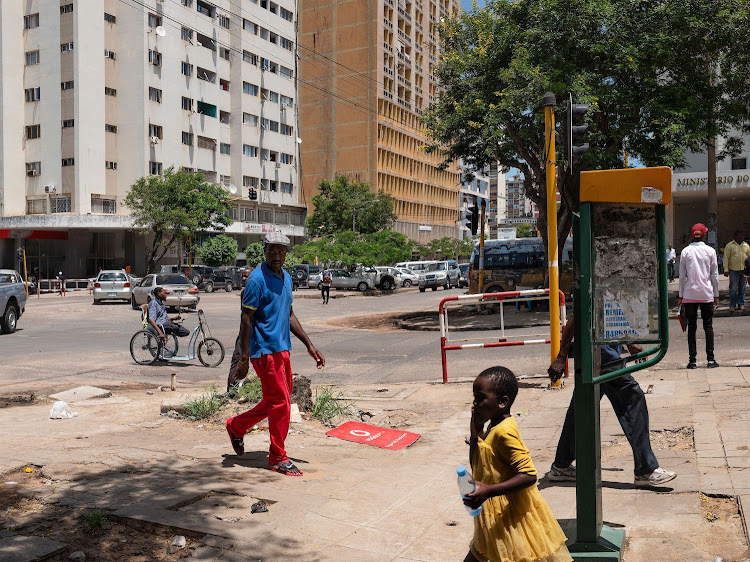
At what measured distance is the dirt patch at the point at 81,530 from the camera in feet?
13.1

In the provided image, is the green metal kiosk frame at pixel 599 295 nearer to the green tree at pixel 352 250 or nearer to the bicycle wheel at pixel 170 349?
the bicycle wheel at pixel 170 349

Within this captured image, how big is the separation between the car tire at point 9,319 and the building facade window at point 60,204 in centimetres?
3246

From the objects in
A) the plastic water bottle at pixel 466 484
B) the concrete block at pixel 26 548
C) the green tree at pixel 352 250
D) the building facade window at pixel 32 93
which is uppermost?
the building facade window at pixel 32 93

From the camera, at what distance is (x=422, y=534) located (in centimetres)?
450

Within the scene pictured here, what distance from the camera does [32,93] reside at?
5091cm

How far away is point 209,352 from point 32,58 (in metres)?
A: 45.6

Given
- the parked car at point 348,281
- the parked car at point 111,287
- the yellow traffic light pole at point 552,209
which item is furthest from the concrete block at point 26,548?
the parked car at point 348,281

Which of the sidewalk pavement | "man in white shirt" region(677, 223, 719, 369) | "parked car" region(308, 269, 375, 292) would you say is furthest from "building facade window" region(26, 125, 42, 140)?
"man in white shirt" region(677, 223, 719, 369)

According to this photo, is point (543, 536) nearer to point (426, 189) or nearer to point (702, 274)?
point (702, 274)

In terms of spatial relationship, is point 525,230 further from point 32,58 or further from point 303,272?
point 32,58

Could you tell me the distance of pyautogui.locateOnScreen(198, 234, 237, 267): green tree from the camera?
50688mm

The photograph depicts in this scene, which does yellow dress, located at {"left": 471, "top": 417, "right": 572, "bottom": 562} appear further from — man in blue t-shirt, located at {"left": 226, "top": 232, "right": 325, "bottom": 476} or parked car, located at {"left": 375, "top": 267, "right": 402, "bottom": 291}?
parked car, located at {"left": 375, "top": 267, "right": 402, "bottom": 291}

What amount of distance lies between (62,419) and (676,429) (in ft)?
19.9

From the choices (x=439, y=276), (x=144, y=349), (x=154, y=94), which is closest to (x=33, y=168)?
(x=154, y=94)
